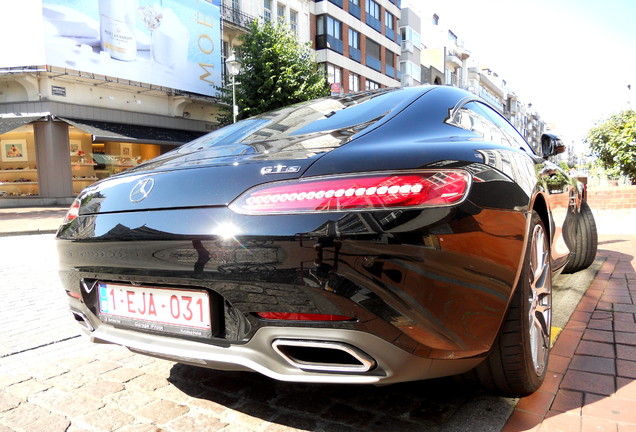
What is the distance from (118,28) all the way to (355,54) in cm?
1750

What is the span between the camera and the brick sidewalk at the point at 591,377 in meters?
1.82

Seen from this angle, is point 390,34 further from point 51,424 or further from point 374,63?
point 51,424

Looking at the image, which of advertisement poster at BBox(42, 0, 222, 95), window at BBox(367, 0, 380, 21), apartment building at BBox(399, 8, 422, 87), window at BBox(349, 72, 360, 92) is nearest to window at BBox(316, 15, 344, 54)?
window at BBox(349, 72, 360, 92)

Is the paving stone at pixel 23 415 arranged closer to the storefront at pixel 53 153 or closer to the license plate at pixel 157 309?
the license plate at pixel 157 309

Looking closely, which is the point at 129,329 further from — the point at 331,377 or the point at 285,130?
the point at 285,130

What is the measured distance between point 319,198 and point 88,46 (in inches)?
817

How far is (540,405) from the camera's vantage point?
1944 millimetres

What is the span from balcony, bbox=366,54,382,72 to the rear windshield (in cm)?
3445

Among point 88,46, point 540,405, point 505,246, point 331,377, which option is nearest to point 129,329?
point 331,377

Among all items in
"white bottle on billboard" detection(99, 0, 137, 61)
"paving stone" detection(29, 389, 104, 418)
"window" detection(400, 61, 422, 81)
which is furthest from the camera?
"window" detection(400, 61, 422, 81)

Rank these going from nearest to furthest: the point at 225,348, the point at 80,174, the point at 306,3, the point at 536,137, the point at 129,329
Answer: the point at 225,348 → the point at 129,329 → the point at 80,174 → the point at 306,3 → the point at 536,137

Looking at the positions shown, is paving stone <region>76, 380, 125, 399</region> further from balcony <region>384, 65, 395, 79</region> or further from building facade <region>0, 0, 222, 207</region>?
balcony <region>384, 65, 395, 79</region>

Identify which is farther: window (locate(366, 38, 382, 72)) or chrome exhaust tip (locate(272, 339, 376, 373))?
window (locate(366, 38, 382, 72))

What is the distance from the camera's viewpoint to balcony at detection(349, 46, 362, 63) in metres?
32.5
